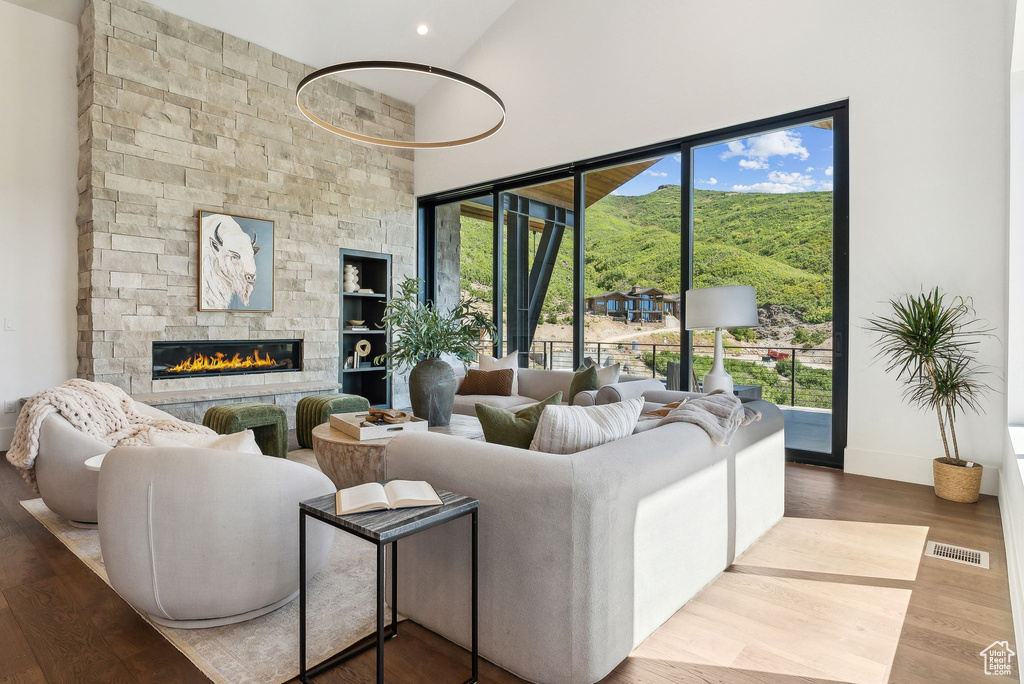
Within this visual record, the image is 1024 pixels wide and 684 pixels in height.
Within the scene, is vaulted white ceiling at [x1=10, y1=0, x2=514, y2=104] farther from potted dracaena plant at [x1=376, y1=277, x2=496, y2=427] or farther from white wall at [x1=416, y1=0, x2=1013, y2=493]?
potted dracaena plant at [x1=376, y1=277, x2=496, y2=427]

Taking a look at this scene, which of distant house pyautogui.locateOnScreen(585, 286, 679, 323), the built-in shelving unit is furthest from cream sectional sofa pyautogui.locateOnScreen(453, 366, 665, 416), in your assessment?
the built-in shelving unit

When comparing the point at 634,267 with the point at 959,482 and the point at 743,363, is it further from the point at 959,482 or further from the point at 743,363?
the point at 959,482

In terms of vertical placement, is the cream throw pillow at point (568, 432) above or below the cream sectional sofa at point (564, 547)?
above

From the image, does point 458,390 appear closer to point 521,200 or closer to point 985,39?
point 521,200

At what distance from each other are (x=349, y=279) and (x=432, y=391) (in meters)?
3.56

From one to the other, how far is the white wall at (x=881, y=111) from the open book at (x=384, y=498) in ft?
12.8

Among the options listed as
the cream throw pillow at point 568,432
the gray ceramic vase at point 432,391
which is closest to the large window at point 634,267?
the gray ceramic vase at point 432,391

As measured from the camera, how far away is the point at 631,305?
672cm

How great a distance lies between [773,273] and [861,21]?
12.5 ft

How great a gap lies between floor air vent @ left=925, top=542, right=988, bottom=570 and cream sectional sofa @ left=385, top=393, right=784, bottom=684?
134 centimetres

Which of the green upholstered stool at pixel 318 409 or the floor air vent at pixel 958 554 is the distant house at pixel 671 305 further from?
the floor air vent at pixel 958 554

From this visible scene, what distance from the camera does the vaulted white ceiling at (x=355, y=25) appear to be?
5.58 meters

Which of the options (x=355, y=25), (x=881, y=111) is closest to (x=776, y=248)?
(x=881, y=111)

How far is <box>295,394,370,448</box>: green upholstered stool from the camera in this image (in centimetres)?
476
